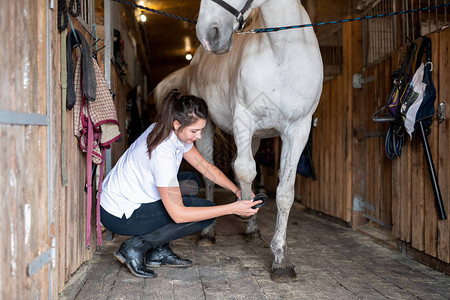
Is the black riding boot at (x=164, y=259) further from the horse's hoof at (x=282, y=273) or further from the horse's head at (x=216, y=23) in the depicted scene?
the horse's head at (x=216, y=23)

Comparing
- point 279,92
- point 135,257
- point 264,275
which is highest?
point 279,92

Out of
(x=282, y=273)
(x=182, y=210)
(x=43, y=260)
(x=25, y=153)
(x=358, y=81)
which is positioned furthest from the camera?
(x=358, y=81)

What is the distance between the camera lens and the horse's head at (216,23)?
7.04 ft

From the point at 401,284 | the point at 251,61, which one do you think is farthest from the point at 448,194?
the point at 251,61

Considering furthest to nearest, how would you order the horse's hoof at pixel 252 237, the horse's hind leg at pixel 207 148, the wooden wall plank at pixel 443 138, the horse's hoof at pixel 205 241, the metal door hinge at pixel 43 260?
the horse's hind leg at pixel 207 148, the horse's hoof at pixel 252 237, the horse's hoof at pixel 205 241, the wooden wall plank at pixel 443 138, the metal door hinge at pixel 43 260

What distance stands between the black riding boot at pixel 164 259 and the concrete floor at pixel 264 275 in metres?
0.06

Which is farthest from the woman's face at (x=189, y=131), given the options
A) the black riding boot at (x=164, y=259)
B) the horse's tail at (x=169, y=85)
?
the horse's tail at (x=169, y=85)

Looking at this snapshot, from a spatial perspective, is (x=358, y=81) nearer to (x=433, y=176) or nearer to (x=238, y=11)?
(x=433, y=176)

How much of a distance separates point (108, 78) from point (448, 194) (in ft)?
8.22

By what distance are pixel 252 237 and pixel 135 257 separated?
1242 millimetres

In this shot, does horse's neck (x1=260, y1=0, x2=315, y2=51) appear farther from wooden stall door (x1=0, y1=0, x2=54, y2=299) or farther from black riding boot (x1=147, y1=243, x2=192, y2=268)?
black riding boot (x1=147, y1=243, x2=192, y2=268)

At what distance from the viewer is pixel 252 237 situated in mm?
3502

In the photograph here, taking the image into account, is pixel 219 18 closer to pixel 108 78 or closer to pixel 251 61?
pixel 251 61

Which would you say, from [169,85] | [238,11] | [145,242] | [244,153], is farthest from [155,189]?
[169,85]
